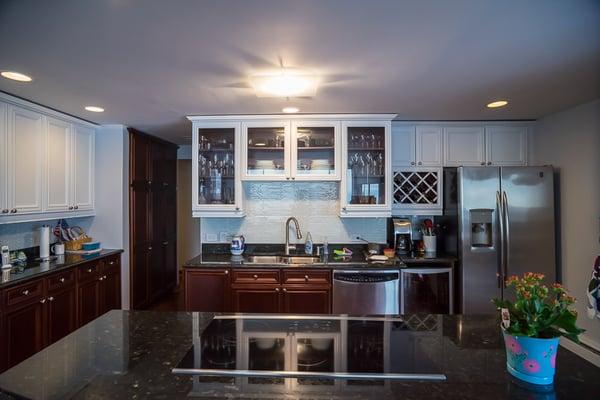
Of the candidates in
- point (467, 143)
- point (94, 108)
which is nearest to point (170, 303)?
point (94, 108)

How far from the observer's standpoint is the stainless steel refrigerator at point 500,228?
310 cm

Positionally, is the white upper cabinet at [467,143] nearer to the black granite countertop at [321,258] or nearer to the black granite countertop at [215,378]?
the black granite countertop at [321,258]

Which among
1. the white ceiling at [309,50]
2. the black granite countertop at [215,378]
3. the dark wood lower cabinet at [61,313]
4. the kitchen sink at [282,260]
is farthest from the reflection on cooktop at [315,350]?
the dark wood lower cabinet at [61,313]

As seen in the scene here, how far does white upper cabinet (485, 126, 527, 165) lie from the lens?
A: 358 cm

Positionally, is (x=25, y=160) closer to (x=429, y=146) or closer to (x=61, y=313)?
(x=61, y=313)

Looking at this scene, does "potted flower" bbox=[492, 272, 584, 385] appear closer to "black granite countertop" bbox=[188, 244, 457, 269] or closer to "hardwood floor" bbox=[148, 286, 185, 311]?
"black granite countertop" bbox=[188, 244, 457, 269]

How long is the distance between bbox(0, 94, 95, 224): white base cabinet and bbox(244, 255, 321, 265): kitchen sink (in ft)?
6.38

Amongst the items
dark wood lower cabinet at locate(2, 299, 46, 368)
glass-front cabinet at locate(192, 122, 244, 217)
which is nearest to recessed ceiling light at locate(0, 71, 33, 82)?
glass-front cabinet at locate(192, 122, 244, 217)

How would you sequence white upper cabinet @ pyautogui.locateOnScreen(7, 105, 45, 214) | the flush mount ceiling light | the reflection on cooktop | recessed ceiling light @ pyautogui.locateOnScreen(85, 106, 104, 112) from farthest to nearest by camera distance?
1. recessed ceiling light @ pyautogui.locateOnScreen(85, 106, 104, 112)
2. white upper cabinet @ pyautogui.locateOnScreen(7, 105, 45, 214)
3. the flush mount ceiling light
4. the reflection on cooktop

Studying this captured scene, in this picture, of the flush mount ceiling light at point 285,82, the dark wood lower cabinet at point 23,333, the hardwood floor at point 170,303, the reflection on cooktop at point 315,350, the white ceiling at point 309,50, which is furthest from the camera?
the hardwood floor at point 170,303

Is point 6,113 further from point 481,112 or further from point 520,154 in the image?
point 520,154

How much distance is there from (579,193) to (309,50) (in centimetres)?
292

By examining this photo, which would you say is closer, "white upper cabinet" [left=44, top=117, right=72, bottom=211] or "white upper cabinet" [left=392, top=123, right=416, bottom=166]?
"white upper cabinet" [left=44, top=117, right=72, bottom=211]

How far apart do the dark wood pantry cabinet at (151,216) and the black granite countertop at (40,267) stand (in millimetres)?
653
